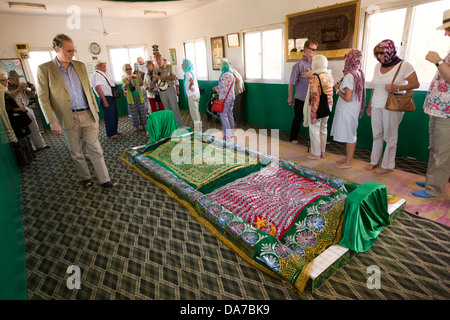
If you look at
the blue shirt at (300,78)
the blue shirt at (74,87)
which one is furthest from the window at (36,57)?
the blue shirt at (300,78)

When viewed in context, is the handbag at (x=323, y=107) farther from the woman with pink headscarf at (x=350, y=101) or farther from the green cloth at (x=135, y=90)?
the green cloth at (x=135, y=90)

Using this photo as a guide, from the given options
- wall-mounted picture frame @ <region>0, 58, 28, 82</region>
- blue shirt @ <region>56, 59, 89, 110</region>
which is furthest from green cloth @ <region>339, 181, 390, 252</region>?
wall-mounted picture frame @ <region>0, 58, 28, 82</region>

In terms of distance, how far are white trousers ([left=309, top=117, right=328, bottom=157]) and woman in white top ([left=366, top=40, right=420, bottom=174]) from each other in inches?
26.1

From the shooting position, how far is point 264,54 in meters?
5.86

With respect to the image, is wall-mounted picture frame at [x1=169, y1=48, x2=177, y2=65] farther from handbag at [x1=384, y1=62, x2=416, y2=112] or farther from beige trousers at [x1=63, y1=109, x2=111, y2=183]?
handbag at [x1=384, y1=62, x2=416, y2=112]

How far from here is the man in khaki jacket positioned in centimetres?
292

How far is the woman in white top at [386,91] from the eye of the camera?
3.00m

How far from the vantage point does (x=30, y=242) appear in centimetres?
255

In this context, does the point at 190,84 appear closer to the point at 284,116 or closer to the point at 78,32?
the point at 284,116

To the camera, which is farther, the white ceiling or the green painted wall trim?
the white ceiling

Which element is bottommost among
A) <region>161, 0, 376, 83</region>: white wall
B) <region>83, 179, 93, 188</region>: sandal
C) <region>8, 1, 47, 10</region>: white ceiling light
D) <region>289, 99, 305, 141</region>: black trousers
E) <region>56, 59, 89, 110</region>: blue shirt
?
<region>83, 179, 93, 188</region>: sandal

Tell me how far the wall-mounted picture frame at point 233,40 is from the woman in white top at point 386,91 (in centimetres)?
384

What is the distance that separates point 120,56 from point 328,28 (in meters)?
6.87

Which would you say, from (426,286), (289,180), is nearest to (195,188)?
(289,180)
